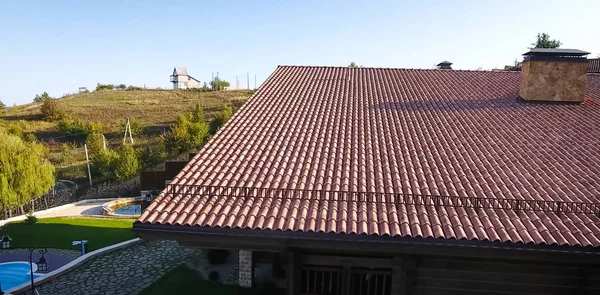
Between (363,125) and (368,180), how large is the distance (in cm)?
235

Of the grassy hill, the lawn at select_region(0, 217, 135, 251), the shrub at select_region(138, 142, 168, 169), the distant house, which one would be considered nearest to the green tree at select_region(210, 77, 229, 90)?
the grassy hill

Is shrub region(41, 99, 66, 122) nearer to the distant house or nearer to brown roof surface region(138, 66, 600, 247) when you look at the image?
the distant house

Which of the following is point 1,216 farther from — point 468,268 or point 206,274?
point 468,268

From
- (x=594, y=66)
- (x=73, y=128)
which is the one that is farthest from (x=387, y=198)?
(x=73, y=128)

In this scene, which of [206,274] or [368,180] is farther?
[206,274]

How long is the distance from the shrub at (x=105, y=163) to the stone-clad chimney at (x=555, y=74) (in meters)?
25.1

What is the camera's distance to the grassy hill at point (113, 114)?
37.1 m

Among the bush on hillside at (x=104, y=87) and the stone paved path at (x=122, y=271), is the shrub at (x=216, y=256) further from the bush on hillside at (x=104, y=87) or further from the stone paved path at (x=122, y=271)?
the bush on hillside at (x=104, y=87)

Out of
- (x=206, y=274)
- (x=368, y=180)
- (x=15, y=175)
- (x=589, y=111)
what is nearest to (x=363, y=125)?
(x=368, y=180)

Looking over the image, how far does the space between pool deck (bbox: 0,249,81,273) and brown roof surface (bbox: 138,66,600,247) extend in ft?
31.6

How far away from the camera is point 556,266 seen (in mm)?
4746

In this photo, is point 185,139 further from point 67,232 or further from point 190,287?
point 190,287

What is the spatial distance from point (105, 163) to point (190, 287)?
20230mm

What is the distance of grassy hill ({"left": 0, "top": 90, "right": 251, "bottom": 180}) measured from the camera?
3709cm
